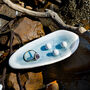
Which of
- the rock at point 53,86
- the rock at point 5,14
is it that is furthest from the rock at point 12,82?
the rock at point 5,14

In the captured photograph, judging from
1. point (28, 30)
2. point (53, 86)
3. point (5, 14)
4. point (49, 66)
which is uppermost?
point (5, 14)

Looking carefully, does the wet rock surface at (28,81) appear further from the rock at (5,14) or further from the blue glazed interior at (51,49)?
the rock at (5,14)

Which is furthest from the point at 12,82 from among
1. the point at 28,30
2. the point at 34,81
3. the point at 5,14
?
the point at 5,14

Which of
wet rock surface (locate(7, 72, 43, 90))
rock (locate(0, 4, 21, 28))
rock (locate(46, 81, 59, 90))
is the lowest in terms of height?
rock (locate(46, 81, 59, 90))

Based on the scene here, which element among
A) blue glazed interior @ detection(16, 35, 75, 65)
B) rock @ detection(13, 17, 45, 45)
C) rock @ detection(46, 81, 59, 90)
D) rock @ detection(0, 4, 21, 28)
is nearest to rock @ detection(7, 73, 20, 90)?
blue glazed interior @ detection(16, 35, 75, 65)

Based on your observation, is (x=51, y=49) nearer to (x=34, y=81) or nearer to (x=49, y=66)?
(x=49, y=66)

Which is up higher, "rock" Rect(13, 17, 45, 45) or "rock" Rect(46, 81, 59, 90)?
"rock" Rect(13, 17, 45, 45)

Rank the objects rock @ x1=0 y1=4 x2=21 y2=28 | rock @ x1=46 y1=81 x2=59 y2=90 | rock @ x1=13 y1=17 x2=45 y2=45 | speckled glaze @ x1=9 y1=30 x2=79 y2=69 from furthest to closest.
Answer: rock @ x1=0 y1=4 x2=21 y2=28 < rock @ x1=13 y1=17 x2=45 y2=45 < rock @ x1=46 y1=81 x2=59 y2=90 < speckled glaze @ x1=9 y1=30 x2=79 y2=69

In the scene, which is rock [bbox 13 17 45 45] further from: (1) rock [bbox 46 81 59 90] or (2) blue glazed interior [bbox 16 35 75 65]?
(1) rock [bbox 46 81 59 90]

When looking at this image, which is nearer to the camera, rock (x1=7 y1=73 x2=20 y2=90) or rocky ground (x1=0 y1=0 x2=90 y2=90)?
rock (x1=7 y1=73 x2=20 y2=90)

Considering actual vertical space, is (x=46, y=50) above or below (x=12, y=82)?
above
